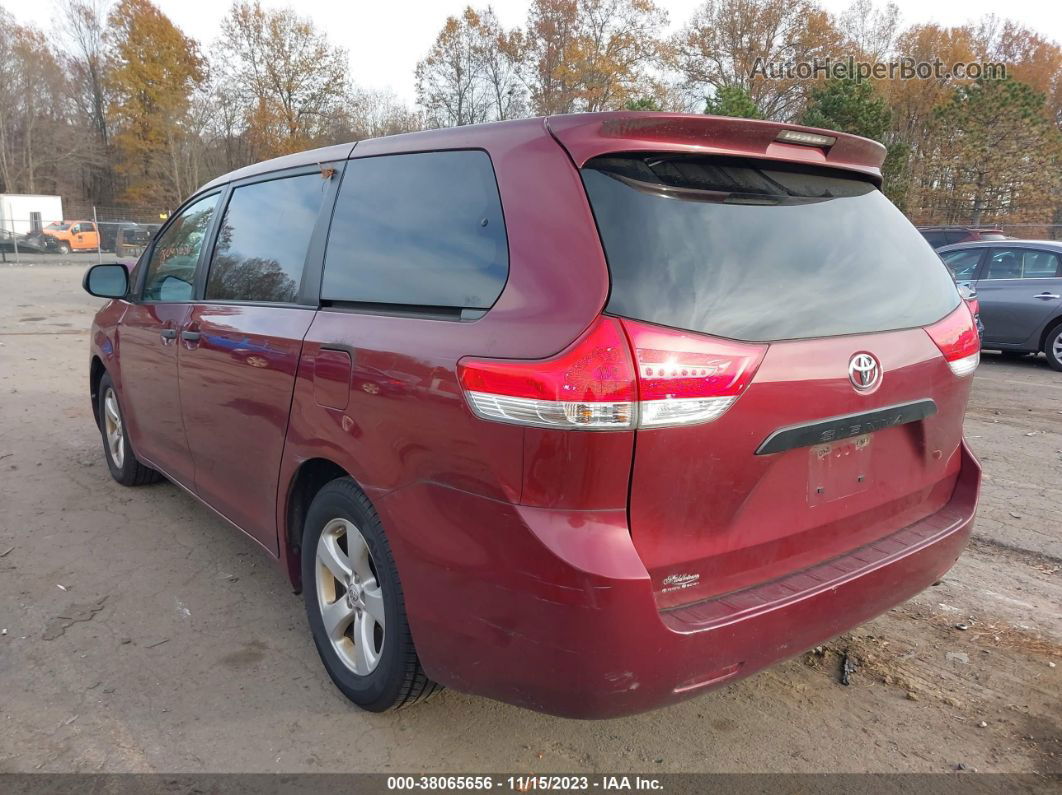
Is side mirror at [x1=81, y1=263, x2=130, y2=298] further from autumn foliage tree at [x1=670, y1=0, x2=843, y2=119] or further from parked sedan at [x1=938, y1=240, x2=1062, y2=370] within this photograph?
autumn foliage tree at [x1=670, y1=0, x2=843, y2=119]

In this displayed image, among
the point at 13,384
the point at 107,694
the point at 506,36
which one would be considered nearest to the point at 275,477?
the point at 107,694

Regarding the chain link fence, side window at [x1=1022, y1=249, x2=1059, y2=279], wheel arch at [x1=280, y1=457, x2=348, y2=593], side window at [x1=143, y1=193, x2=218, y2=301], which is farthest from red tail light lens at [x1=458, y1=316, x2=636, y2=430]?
the chain link fence

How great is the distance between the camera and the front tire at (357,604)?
2297 mm

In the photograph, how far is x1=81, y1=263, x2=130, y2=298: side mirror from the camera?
13.9 ft

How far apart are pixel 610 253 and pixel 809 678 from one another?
186 centimetres


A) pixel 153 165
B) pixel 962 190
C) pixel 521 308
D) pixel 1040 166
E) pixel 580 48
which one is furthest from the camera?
pixel 153 165

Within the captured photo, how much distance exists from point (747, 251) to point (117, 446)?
4327 millimetres

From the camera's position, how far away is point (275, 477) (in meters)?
2.86

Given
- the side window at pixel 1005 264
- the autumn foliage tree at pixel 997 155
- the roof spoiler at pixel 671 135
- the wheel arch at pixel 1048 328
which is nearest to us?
the roof spoiler at pixel 671 135

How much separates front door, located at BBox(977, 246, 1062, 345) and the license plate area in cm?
946

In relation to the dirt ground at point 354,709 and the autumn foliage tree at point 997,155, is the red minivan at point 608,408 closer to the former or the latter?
the dirt ground at point 354,709

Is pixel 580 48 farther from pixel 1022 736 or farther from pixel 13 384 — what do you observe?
pixel 1022 736
